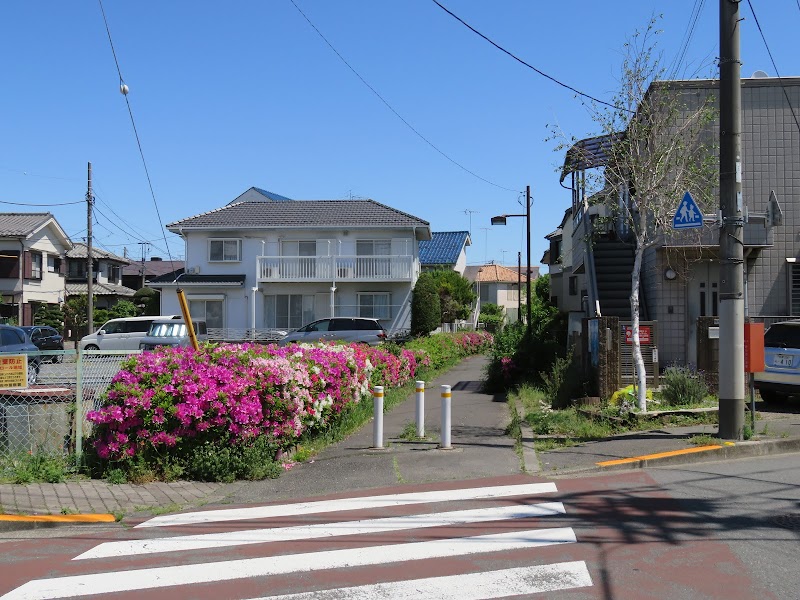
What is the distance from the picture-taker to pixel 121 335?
89.8 feet

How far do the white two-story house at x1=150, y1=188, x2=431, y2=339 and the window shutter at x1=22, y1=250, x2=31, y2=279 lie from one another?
11656mm

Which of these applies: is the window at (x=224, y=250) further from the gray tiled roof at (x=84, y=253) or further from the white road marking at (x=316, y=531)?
the white road marking at (x=316, y=531)

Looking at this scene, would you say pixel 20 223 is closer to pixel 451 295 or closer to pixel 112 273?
pixel 112 273

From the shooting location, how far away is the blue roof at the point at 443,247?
175 ft

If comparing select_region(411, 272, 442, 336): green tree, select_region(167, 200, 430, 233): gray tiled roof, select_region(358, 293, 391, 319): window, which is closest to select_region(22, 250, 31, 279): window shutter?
select_region(167, 200, 430, 233): gray tiled roof

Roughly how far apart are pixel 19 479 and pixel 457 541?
521 centimetres

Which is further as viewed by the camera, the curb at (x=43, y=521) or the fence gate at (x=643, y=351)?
the fence gate at (x=643, y=351)

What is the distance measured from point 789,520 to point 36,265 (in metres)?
45.5

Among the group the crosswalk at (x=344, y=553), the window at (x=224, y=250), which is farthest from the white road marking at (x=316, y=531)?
the window at (x=224, y=250)

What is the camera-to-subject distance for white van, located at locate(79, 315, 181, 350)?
27.0 metres

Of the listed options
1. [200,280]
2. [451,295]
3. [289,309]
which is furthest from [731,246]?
[451,295]

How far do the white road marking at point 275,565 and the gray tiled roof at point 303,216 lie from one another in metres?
29.4

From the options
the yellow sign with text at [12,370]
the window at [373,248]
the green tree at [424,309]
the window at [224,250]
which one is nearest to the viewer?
the yellow sign with text at [12,370]

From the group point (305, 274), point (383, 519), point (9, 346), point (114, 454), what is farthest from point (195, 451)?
point (305, 274)
